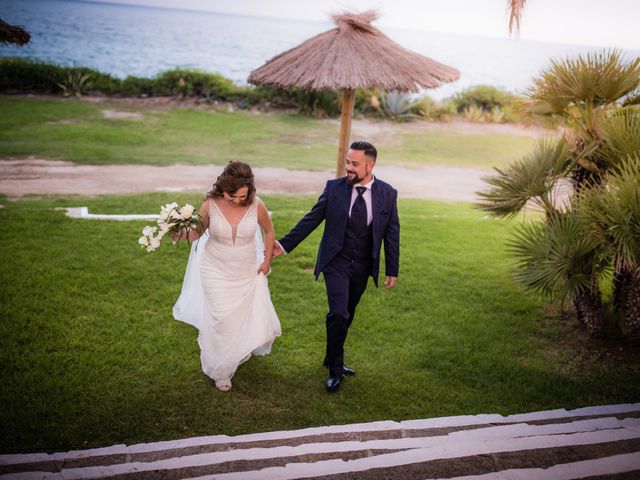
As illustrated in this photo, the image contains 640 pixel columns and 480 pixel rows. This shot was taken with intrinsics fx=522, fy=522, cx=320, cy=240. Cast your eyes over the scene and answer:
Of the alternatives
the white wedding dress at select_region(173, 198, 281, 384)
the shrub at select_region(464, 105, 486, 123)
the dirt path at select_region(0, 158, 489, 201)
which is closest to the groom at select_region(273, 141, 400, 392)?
the white wedding dress at select_region(173, 198, 281, 384)

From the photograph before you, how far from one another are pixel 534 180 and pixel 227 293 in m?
3.61

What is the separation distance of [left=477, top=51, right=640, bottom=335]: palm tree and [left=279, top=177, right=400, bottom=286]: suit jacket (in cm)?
160

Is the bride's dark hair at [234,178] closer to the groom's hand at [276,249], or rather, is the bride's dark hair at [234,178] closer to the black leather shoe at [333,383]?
the groom's hand at [276,249]

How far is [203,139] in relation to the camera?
1502 cm

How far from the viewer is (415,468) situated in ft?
9.11

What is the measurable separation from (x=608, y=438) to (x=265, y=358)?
123 inches

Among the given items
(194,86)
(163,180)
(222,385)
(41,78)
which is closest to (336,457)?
(222,385)

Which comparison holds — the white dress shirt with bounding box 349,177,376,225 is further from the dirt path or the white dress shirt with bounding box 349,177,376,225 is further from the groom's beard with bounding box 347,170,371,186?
the dirt path

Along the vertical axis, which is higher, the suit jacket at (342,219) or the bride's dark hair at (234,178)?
the bride's dark hair at (234,178)

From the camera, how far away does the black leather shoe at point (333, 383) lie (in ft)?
15.5

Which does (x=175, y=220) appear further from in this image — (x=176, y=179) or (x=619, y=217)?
(x=176, y=179)

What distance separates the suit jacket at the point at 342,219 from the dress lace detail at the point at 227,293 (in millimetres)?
424

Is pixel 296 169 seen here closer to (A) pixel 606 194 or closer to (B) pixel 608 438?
(A) pixel 606 194

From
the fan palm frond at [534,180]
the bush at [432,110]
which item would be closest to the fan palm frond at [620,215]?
the fan palm frond at [534,180]
